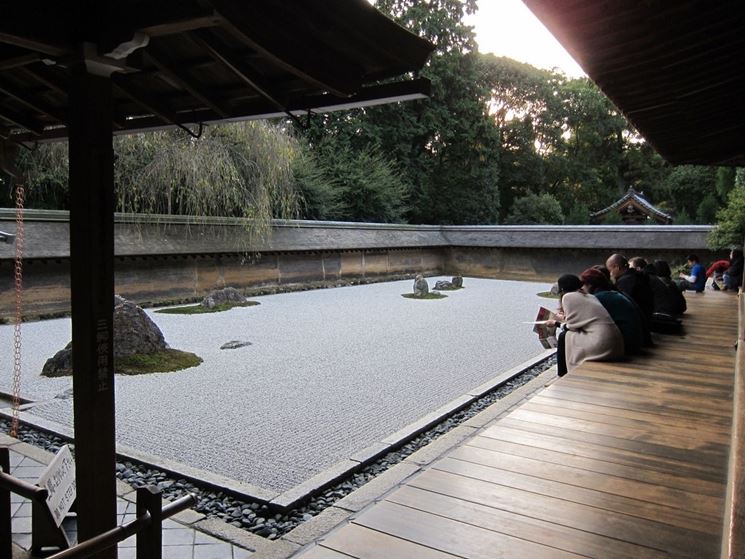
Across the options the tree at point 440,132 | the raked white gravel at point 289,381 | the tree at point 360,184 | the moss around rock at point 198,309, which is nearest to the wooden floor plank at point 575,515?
the raked white gravel at point 289,381

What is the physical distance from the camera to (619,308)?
14.2ft

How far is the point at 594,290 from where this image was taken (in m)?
4.49

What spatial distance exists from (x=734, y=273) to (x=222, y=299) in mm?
9427

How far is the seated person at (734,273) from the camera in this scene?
9.54 metres

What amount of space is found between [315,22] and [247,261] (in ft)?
36.9

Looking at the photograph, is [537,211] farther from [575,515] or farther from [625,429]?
[575,515]

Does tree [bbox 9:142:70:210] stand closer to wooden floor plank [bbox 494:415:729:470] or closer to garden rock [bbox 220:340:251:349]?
garden rock [bbox 220:340:251:349]

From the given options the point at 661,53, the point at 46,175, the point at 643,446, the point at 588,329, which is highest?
the point at 46,175

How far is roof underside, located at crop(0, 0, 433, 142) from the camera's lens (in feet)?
5.08

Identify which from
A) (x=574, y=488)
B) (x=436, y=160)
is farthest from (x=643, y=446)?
(x=436, y=160)

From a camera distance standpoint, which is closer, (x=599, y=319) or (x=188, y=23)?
(x=188, y=23)

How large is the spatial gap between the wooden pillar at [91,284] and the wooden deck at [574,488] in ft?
2.57

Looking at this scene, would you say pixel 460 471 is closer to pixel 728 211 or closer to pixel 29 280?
pixel 29 280

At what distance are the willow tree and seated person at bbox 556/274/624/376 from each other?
8.01m
